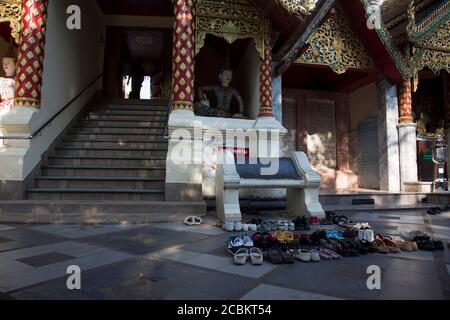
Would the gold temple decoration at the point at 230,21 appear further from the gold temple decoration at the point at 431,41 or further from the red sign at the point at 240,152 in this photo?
the gold temple decoration at the point at 431,41

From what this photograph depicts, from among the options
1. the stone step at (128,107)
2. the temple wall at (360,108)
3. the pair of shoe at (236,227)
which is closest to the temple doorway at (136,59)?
the stone step at (128,107)

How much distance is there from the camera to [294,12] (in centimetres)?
720

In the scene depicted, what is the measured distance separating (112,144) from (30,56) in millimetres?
2521

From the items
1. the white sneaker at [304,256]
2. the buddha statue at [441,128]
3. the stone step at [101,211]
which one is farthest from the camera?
the buddha statue at [441,128]

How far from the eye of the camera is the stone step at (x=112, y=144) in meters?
7.77

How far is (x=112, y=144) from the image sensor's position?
311 inches

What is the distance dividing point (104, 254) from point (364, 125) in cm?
995

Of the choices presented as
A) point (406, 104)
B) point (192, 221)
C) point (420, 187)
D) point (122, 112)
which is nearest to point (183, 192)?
point (192, 221)

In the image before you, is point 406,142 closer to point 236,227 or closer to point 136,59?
point 236,227

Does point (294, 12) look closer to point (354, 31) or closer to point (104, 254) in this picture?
point (354, 31)

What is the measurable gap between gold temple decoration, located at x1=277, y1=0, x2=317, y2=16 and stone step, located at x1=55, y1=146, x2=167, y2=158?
4.36 metres

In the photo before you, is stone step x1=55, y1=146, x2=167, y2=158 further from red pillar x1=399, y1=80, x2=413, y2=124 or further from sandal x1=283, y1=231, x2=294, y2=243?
red pillar x1=399, y1=80, x2=413, y2=124

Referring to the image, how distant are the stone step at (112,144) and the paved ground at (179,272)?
4.08m

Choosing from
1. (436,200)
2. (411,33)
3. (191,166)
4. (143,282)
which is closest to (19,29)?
(191,166)
